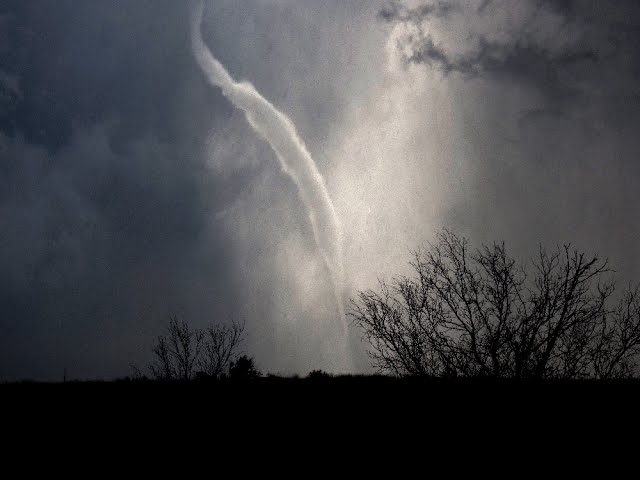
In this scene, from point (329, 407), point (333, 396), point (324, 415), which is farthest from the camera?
point (333, 396)

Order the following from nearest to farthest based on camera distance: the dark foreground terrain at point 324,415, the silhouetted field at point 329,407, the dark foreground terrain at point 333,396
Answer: the dark foreground terrain at point 324,415, the silhouetted field at point 329,407, the dark foreground terrain at point 333,396

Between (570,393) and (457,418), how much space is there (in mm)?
1775

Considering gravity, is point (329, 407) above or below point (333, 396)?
below

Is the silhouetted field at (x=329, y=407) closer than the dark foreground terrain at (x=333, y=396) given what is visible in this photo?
Yes

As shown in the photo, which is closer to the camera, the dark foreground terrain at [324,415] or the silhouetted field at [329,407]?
the dark foreground terrain at [324,415]

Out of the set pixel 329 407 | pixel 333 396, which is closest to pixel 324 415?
pixel 329 407

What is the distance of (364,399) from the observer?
231 inches

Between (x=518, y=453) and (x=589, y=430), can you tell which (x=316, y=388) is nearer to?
(x=518, y=453)

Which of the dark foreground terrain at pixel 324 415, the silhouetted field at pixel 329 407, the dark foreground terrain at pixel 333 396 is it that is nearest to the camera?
the dark foreground terrain at pixel 324 415

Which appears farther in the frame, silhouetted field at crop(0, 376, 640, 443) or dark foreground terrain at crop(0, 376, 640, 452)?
silhouetted field at crop(0, 376, 640, 443)

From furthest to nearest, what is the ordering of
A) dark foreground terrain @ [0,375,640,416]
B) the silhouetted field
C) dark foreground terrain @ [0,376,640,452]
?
dark foreground terrain @ [0,375,640,416], the silhouetted field, dark foreground terrain @ [0,376,640,452]

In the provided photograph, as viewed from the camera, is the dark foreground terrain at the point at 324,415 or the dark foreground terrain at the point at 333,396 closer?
the dark foreground terrain at the point at 324,415

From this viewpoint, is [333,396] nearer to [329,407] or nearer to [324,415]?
[329,407]

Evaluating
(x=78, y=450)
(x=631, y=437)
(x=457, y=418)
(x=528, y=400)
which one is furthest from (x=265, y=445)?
(x=631, y=437)
